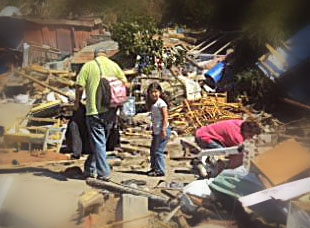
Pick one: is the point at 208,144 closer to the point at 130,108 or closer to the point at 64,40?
the point at 130,108

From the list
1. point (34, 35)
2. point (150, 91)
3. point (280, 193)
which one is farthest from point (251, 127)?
point (34, 35)

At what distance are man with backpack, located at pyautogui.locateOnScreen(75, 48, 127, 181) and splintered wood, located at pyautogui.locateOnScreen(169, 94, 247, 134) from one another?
560 millimetres

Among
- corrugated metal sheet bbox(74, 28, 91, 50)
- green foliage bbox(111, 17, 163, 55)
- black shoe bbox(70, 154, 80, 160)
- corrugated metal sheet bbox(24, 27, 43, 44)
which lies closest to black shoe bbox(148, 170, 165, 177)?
black shoe bbox(70, 154, 80, 160)

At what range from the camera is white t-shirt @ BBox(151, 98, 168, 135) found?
168 inches

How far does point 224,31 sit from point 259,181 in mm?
1436

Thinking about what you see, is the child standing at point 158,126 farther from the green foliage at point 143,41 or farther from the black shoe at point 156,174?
the green foliage at point 143,41

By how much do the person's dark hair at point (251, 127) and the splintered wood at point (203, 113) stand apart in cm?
13

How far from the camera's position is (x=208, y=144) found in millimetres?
4285

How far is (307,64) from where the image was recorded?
4.70 m

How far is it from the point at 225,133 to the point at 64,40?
5.07 feet

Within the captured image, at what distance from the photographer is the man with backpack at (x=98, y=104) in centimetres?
420

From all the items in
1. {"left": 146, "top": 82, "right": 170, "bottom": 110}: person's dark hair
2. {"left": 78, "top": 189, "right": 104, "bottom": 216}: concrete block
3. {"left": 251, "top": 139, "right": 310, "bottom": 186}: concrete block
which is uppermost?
{"left": 146, "top": 82, "right": 170, "bottom": 110}: person's dark hair

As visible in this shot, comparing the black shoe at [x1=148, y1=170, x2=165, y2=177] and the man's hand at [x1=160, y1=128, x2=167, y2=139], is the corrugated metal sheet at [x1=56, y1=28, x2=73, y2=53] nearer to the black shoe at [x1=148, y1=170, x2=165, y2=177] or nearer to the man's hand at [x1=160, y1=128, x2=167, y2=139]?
the man's hand at [x1=160, y1=128, x2=167, y2=139]

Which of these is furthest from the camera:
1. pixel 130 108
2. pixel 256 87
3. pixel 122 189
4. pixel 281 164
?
pixel 130 108
